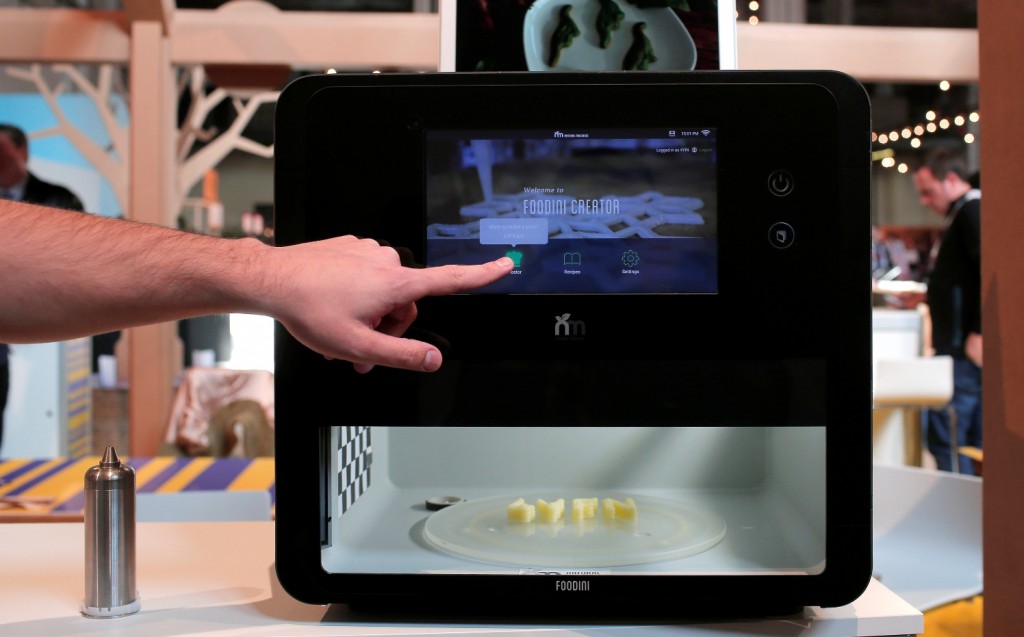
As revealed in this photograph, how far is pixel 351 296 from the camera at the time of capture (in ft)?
2.02

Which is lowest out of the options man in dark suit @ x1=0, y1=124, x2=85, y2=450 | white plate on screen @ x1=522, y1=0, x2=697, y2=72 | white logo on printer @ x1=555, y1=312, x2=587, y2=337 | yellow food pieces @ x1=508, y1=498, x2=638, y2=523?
yellow food pieces @ x1=508, y1=498, x2=638, y2=523

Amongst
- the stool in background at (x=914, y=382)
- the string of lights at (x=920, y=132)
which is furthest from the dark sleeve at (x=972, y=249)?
the string of lights at (x=920, y=132)

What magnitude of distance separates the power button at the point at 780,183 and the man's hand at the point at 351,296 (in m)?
0.25

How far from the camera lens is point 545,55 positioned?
945 millimetres

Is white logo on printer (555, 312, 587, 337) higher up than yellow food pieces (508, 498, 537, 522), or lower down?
higher up

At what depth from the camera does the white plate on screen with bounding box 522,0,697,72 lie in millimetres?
928

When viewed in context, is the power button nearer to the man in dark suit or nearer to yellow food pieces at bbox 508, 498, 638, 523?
yellow food pieces at bbox 508, 498, 638, 523

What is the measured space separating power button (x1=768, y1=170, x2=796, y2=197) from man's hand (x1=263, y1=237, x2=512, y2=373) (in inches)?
9.9

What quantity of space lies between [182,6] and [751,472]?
5286mm

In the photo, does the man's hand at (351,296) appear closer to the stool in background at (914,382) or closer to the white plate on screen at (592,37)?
the white plate on screen at (592,37)

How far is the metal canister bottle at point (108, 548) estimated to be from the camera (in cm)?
71

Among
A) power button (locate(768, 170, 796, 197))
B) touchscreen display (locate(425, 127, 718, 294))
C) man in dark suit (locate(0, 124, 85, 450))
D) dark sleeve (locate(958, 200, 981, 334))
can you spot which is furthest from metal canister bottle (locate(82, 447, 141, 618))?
dark sleeve (locate(958, 200, 981, 334))

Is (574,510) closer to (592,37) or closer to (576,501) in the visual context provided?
(576,501)

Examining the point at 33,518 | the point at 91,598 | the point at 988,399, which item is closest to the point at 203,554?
the point at 91,598
